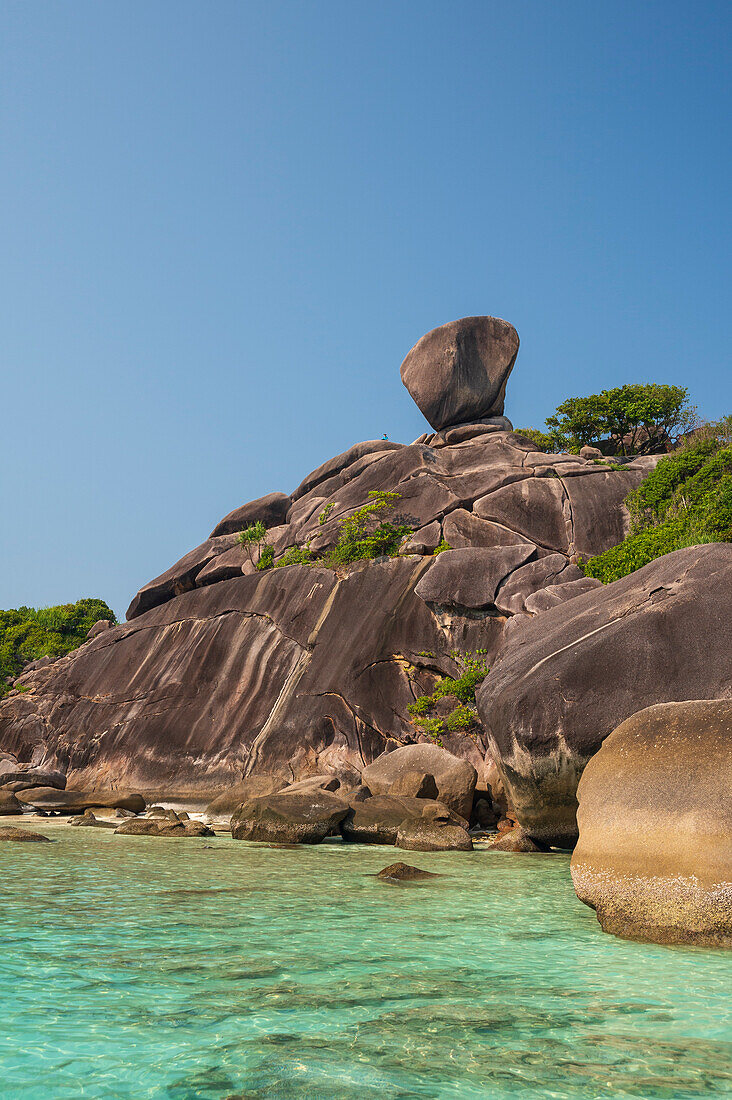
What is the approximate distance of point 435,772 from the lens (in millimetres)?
16656

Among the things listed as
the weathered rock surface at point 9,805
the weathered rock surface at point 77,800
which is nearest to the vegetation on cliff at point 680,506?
the weathered rock surface at point 77,800

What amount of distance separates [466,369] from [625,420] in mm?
10590

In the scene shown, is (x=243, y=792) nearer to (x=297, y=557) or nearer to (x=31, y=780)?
(x=31, y=780)

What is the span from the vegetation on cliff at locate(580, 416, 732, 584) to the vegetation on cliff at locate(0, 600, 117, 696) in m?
29.9

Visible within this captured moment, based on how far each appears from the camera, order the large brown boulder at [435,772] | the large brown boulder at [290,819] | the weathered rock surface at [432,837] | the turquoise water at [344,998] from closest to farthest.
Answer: the turquoise water at [344,998]
the weathered rock surface at [432,837]
the large brown boulder at [290,819]
the large brown boulder at [435,772]

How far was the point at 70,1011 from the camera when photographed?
5.09 meters

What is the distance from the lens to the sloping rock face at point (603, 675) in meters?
11.6

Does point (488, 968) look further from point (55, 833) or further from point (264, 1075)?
point (55, 833)

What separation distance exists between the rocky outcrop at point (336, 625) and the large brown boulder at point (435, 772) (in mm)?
1544

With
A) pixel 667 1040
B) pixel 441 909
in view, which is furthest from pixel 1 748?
pixel 667 1040

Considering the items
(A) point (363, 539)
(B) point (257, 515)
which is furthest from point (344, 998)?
(B) point (257, 515)

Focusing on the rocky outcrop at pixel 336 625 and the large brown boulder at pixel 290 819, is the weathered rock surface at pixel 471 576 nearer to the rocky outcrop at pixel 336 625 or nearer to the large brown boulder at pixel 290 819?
the rocky outcrop at pixel 336 625

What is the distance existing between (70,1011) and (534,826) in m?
9.43

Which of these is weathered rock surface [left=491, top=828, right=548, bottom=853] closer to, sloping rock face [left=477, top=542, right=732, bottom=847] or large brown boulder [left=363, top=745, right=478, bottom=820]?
sloping rock face [left=477, top=542, right=732, bottom=847]
